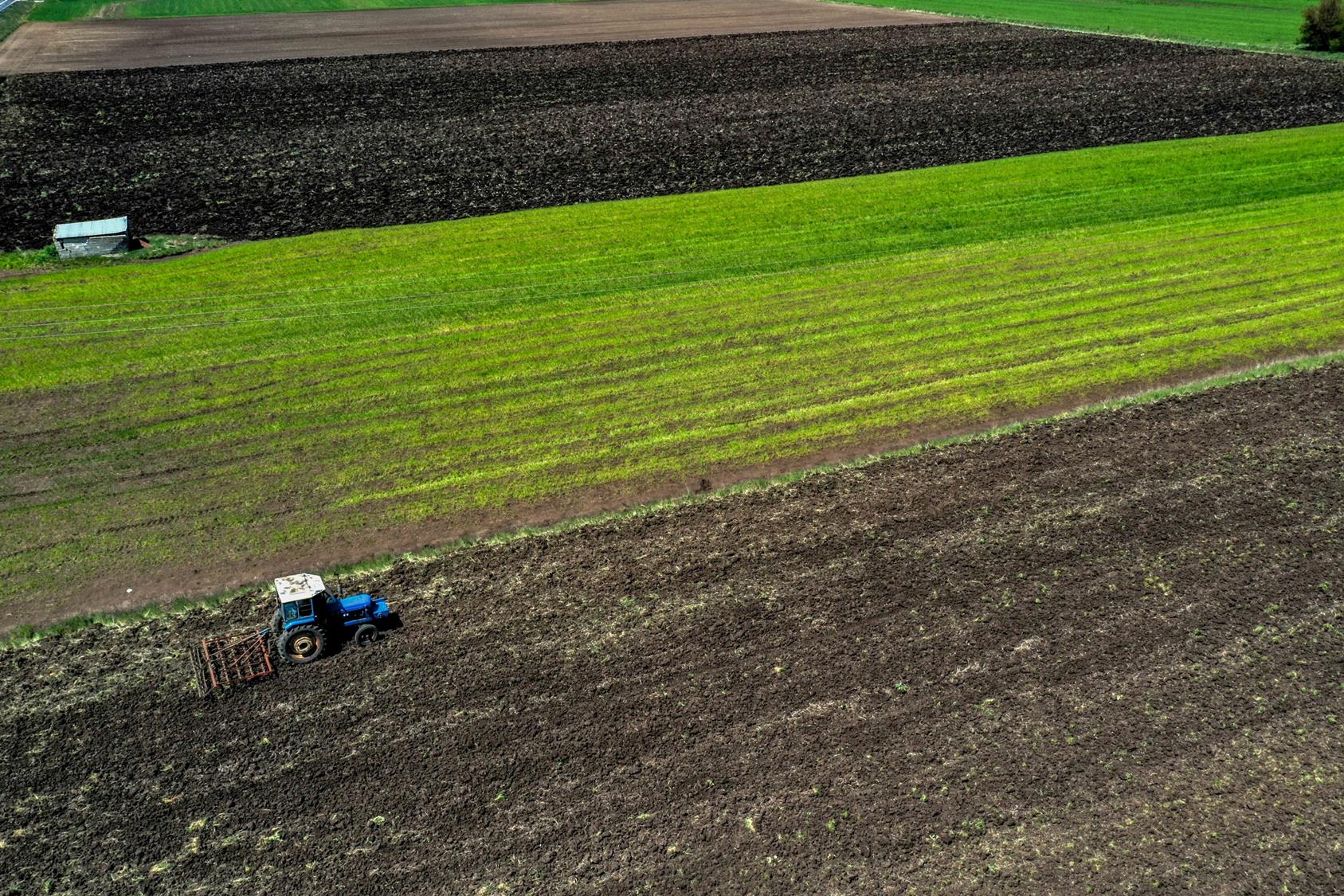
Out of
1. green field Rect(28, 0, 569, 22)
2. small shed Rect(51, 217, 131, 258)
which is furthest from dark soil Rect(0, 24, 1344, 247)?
green field Rect(28, 0, 569, 22)

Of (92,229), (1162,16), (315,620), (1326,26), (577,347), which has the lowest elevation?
(315,620)

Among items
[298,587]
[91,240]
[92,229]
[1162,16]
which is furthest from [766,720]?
[1162,16]

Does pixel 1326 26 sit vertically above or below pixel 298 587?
above

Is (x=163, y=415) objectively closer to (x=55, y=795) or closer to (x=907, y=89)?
(x=55, y=795)

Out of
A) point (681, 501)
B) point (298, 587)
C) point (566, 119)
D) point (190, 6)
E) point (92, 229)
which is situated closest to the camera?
point (298, 587)

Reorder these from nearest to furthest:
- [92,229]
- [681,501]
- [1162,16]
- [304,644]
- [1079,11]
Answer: [304,644], [681,501], [92,229], [1162,16], [1079,11]

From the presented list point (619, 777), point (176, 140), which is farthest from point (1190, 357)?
point (176, 140)

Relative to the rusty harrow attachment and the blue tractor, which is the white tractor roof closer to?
the blue tractor

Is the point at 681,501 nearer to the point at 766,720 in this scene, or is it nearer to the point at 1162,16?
the point at 766,720

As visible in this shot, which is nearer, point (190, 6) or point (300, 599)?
point (300, 599)
